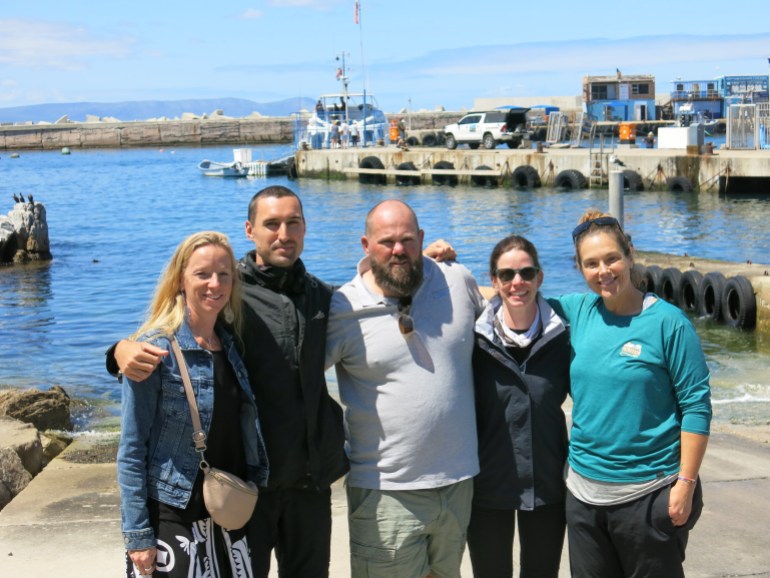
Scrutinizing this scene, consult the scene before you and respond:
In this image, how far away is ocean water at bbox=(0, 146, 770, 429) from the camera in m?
13.3

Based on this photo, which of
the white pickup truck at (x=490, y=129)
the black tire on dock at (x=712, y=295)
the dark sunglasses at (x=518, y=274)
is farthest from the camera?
the white pickup truck at (x=490, y=129)

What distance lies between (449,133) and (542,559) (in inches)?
1864

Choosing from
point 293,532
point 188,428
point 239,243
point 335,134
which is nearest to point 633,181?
point 239,243

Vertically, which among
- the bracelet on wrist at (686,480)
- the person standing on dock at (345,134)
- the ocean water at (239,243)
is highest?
the person standing on dock at (345,134)

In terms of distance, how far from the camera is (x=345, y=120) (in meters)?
60.2

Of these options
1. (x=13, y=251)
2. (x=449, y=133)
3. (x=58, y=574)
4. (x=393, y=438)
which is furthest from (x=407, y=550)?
(x=449, y=133)

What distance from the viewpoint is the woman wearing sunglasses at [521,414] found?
3.73 metres

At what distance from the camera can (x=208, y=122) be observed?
352 ft

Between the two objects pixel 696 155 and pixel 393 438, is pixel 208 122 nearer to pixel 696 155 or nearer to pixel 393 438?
pixel 696 155

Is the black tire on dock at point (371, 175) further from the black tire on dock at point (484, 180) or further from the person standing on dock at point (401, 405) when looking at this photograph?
the person standing on dock at point (401, 405)

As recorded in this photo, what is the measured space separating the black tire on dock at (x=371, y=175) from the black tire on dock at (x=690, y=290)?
34132 millimetres

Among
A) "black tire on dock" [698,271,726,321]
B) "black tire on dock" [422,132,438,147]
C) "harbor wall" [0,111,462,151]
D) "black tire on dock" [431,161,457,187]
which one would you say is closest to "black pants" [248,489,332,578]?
"black tire on dock" [698,271,726,321]

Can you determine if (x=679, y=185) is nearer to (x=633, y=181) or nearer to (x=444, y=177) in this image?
(x=633, y=181)

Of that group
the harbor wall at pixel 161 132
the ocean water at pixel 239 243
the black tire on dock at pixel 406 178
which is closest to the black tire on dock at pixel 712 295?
the ocean water at pixel 239 243
